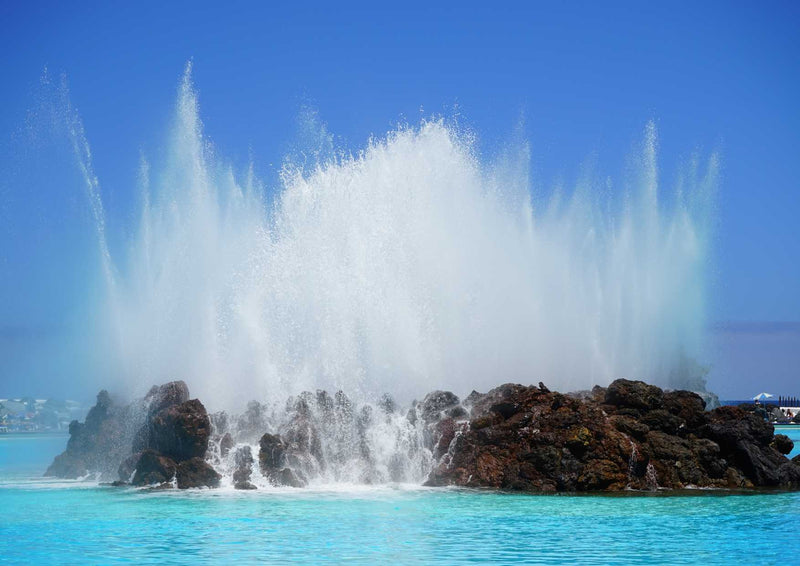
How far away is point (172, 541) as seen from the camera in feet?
63.1

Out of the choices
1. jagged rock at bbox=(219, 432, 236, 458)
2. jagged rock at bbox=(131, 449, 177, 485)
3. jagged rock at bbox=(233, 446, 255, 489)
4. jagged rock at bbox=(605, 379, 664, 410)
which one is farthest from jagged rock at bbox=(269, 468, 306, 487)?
jagged rock at bbox=(605, 379, 664, 410)

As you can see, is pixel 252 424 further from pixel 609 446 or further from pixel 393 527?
pixel 393 527

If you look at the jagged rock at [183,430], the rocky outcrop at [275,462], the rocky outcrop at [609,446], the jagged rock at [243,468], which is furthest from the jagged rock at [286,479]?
the rocky outcrop at [609,446]

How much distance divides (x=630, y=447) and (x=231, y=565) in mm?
17243

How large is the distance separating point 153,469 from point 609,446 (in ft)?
52.4

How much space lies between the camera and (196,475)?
100ft

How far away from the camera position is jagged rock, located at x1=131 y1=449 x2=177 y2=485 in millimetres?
30969

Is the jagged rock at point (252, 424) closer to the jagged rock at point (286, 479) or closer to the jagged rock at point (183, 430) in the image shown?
the jagged rock at point (183, 430)

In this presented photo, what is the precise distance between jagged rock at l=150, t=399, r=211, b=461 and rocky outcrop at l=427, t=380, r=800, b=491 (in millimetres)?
8452

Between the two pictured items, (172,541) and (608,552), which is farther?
(172,541)

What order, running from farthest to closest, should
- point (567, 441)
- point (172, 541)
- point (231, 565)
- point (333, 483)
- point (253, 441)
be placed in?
1. point (253, 441)
2. point (333, 483)
3. point (567, 441)
4. point (172, 541)
5. point (231, 565)

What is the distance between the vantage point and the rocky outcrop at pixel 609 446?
95.7 ft

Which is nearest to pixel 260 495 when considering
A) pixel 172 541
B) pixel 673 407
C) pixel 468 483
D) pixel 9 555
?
pixel 468 483

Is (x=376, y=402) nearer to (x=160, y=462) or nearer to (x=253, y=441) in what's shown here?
(x=253, y=441)
